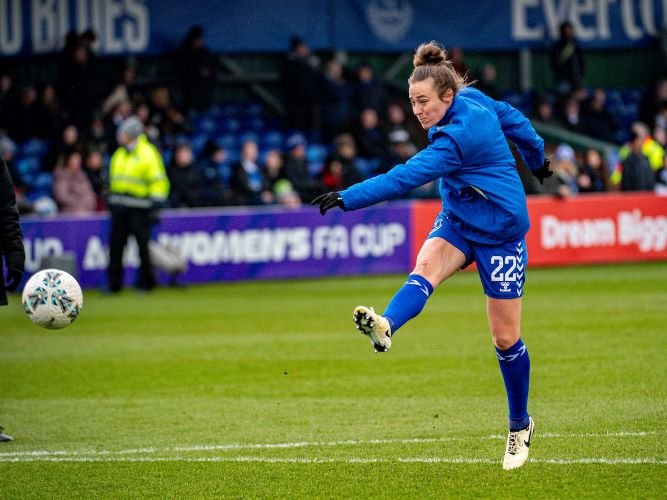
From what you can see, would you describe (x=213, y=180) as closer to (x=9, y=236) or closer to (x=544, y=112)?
(x=544, y=112)

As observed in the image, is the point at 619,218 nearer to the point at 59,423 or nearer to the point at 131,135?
the point at 131,135

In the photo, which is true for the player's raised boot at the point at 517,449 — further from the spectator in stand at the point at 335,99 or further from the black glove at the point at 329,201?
the spectator in stand at the point at 335,99

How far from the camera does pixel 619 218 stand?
847 inches

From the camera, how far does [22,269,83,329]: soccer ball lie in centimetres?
783

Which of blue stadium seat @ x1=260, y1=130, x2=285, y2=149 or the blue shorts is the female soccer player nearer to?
the blue shorts

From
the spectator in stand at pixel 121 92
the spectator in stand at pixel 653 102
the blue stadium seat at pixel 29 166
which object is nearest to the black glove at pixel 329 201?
the spectator in stand at pixel 121 92

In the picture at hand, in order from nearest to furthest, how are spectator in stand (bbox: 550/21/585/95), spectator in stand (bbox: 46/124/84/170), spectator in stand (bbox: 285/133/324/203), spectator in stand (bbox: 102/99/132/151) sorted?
spectator in stand (bbox: 46/124/84/170)
spectator in stand (bbox: 102/99/132/151)
spectator in stand (bbox: 285/133/324/203)
spectator in stand (bbox: 550/21/585/95)

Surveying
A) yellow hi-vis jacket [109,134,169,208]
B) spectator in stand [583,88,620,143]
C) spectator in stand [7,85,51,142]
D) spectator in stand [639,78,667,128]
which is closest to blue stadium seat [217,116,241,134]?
spectator in stand [7,85,51,142]

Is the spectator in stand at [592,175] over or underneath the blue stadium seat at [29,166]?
underneath

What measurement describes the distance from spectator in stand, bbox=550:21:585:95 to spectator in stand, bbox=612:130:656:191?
5.82m

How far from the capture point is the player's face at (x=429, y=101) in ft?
21.9

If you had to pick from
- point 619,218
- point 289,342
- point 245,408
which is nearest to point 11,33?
point 619,218

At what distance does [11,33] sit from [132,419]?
670 inches

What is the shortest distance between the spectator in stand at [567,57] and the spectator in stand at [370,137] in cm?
562
